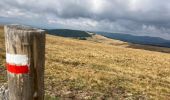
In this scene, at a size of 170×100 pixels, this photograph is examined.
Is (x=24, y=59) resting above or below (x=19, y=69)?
above

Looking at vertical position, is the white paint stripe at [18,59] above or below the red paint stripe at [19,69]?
above

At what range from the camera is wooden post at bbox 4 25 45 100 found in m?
3.85

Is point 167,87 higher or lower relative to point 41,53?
lower

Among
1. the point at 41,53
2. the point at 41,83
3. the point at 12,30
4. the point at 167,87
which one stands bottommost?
the point at 167,87

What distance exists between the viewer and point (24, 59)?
386cm

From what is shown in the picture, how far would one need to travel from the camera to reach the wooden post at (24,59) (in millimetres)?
3848

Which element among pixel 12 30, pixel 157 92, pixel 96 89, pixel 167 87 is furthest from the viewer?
pixel 167 87

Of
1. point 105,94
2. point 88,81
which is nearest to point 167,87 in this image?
point 88,81

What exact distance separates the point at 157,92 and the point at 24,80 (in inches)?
737

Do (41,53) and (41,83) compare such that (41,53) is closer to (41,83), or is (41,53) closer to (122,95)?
(41,83)

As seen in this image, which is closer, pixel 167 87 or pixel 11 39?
pixel 11 39

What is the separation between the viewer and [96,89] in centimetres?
Result: 1944

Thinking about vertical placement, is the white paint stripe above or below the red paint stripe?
above

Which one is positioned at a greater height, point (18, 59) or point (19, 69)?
point (18, 59)
